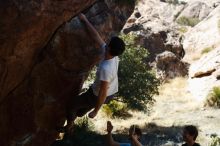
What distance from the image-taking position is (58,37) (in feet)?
26.5

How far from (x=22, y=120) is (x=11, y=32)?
2.18m

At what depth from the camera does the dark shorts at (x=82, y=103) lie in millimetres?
7938

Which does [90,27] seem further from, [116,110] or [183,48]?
[183,48]

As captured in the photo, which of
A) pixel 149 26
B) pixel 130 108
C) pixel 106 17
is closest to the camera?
pixel 106 17

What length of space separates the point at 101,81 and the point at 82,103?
103cm

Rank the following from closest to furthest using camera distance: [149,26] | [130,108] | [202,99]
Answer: [130,108], [202,99], [149,26]

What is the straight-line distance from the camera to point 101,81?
7.26m

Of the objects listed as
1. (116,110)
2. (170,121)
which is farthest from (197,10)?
(170,121)

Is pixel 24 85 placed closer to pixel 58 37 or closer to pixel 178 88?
pixel 58 37

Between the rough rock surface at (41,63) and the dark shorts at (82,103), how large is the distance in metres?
0.19

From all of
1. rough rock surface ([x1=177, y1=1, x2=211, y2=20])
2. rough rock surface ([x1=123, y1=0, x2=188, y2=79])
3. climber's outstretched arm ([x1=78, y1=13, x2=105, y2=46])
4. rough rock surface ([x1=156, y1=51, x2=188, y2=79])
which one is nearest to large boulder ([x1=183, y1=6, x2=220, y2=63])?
rough rock surface ([x1=123, y1=0, x2=188, y2=79])

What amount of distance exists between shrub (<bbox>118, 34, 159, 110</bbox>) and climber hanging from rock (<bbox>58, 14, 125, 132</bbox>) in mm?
11059

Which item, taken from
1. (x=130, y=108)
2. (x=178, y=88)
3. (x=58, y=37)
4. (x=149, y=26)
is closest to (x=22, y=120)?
(x=58, y=37)

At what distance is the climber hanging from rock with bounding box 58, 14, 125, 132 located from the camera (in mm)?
7227
